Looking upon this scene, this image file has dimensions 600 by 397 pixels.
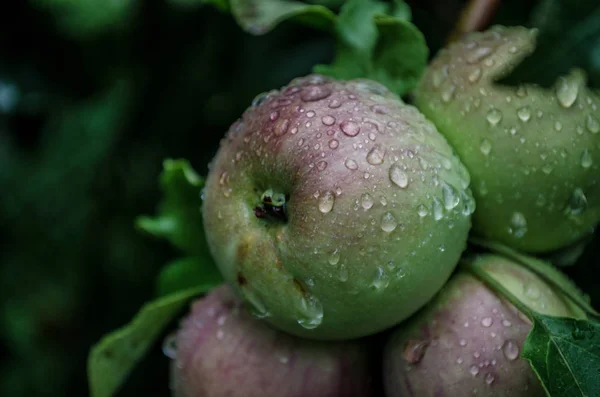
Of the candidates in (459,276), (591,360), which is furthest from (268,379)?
(591,360)

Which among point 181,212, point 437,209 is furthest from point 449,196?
point 181,212

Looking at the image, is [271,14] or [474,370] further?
[271,14]

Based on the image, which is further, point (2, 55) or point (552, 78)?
point (2, 55)

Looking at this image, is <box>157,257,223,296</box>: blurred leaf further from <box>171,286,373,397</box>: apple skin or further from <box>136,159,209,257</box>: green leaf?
<box>171,286,373,397</box>: apple skin

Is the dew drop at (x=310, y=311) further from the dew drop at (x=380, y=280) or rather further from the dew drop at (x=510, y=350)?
the dew drop at (x=510, y=350)

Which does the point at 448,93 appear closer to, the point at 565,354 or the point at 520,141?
the point at 520,141

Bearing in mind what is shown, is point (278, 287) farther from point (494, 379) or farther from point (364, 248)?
point (494, 379)

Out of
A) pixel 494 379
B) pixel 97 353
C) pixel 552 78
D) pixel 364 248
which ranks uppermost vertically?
pixel 552 78
